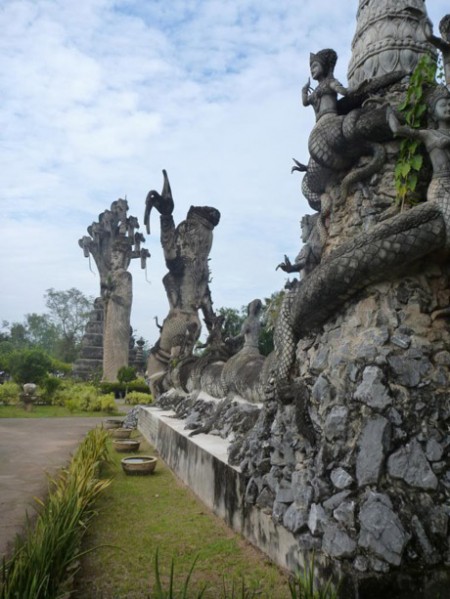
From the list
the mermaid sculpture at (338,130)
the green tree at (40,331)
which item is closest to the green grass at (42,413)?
the mermaid sculpture at (338,130)

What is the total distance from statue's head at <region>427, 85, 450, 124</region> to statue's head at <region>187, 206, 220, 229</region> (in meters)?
8.46

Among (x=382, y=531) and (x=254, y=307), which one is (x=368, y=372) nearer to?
(x=382, y=531)

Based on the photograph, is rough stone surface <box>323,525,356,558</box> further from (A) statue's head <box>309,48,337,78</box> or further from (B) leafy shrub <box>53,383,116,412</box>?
(B) leafy shrub <box>53,383,116,412</box>

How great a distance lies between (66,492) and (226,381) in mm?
2998

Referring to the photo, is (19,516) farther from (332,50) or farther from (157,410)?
(157,410)

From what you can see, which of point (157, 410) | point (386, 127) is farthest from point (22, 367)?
point (386, 127)

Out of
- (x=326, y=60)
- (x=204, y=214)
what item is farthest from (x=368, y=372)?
(x=204, y=214)

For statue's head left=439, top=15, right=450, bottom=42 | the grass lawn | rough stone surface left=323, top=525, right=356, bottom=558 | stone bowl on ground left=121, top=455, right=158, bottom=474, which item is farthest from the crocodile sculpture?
stone bowl on ground left=121, top=455, right=158, bottom=474

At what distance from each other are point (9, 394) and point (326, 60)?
52.0ft

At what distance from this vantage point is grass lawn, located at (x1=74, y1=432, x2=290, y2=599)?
2766mm

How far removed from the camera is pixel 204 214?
11.4 m

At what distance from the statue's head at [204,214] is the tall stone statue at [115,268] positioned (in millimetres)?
14845

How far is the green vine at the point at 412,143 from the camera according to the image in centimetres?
309

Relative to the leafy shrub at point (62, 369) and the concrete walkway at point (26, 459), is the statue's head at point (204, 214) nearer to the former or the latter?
the concrete walkway at point (26, 459)
